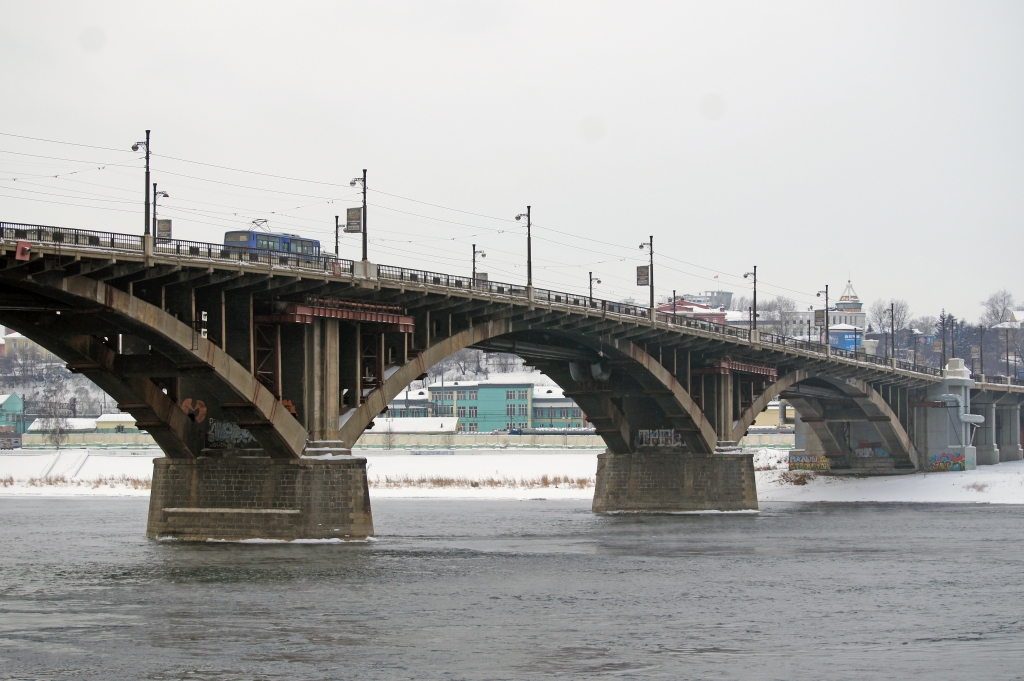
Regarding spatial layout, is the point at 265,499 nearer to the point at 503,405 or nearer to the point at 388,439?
the point at 388,439

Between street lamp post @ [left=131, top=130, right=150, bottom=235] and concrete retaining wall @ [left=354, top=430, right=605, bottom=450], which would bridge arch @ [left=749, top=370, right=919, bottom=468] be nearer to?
concrete retaining wall @ [left=354, top=430, right=605, bottom=450]

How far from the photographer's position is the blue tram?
207ft

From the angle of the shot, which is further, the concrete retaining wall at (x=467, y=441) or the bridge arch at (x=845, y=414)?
the concrete retaining wall at (x=467, y=441)

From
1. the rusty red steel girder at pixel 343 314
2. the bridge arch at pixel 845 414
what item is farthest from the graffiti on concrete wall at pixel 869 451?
the rusty red steel girder at pixel 343 314

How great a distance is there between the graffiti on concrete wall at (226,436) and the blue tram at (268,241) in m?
8.89

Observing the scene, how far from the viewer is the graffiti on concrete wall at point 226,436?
56.9 meters

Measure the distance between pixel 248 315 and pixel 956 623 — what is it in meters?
27.8

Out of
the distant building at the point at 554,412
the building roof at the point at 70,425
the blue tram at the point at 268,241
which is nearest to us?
the blue tram at the point at 268,241

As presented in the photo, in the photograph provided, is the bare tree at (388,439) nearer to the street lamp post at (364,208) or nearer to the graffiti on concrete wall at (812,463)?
the graffiti on concrete wall at (812,463)

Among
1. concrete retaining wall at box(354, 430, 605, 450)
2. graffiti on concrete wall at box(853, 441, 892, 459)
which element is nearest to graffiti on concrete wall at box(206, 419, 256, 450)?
graffiti on concrete wall at box(853, 441, 892, 459)

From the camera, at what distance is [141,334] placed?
49.4 m

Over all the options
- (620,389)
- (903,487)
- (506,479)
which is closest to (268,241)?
(620,389)

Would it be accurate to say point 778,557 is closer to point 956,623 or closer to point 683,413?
point 956,623

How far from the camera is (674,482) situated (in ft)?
287
